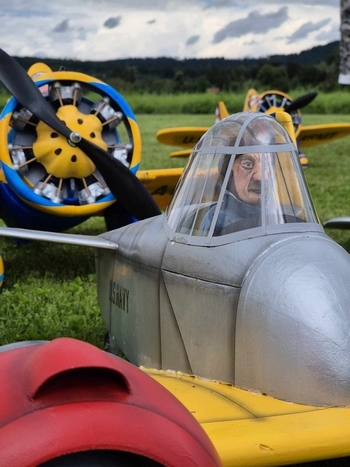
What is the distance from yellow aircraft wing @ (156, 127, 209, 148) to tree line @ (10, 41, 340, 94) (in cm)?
2366

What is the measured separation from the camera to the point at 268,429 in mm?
2002

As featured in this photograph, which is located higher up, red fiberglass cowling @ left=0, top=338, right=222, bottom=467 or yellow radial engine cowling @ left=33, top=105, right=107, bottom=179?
yellow radial engine cowling @ left=33, top=105, right=107, bottom=179

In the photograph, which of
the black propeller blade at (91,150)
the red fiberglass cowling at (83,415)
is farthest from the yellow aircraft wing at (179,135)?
the red fiberglass cowling at (83,415)

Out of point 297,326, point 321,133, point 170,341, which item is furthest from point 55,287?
point 321,133

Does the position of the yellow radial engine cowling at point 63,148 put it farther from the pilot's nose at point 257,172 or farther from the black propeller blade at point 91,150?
the pilot's nose at point 257,172

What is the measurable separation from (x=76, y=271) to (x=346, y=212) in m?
4.20

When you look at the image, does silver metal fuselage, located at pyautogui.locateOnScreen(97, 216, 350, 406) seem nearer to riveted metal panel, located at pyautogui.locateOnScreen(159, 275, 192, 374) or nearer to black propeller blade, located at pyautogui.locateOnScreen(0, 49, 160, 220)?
riveted metal panel, located at pyautogui.locateOnScreen(159, 275, 192, 374)

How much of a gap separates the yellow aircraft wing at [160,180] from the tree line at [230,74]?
94.0 feet

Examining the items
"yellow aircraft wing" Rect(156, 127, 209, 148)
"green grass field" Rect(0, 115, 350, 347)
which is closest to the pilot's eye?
"green grass field" Rect(0, 115, 350, 347)

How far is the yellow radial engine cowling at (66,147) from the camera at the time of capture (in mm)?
5961

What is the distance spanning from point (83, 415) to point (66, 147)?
15.3 ft

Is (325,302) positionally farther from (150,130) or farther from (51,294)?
(150,130)

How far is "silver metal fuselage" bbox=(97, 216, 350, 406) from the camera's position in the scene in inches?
86.4

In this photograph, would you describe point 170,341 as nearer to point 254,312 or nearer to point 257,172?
point 254,312
